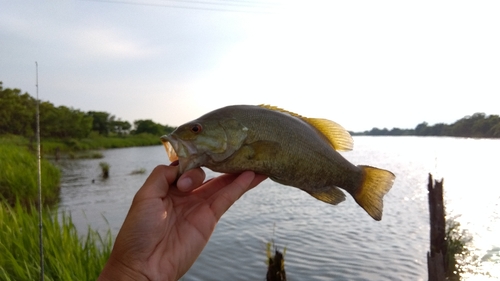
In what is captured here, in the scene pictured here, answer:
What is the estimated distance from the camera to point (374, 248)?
15.0 m

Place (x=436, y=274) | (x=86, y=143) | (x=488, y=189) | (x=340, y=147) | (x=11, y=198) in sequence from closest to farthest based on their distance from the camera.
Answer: (x=340, y=147) → (x=436, y=274) → (x=11, y=198) → (x=488, y=189) → (x=86, y=143)

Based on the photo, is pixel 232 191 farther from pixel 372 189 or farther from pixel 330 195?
pixel 372 189

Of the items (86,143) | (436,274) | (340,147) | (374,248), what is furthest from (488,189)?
(86,143)

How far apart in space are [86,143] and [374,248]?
74236 millimetres

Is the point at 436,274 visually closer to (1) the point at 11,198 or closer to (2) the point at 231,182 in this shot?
(2) the point at 231,182

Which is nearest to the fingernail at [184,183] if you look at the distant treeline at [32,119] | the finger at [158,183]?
the finger at [158,183]

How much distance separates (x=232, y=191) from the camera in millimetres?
2898

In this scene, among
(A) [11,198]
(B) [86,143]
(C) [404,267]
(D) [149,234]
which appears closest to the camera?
(D) [149,234]

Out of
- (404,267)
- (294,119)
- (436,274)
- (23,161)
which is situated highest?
(294,119)

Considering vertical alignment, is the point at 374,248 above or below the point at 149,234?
below

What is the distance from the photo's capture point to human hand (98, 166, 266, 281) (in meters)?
2.59

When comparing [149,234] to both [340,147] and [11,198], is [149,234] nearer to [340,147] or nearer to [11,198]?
[340,147]

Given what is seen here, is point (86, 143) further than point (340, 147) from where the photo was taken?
Yes

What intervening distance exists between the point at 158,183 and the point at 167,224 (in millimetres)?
316
